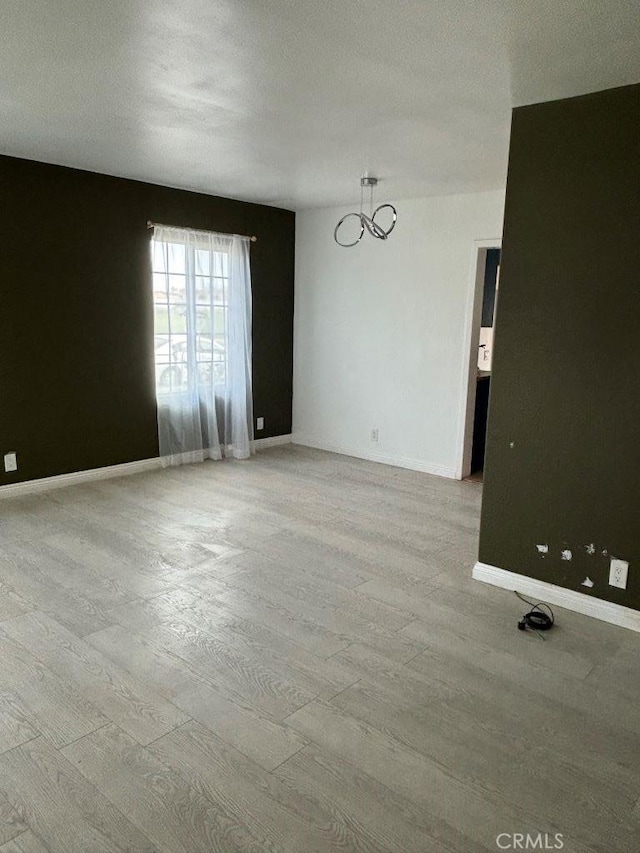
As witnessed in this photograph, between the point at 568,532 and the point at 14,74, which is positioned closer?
the point at 14,74

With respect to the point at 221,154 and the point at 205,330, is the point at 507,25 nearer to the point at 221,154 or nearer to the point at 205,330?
the point at 221,154

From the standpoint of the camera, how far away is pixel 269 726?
2127 millimetres

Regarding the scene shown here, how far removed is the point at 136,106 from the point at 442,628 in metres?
3.03

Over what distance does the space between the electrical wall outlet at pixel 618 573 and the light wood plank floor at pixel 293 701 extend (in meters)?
0.22

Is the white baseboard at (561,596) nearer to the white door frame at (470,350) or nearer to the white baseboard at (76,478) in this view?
the white door frame at (470,350)

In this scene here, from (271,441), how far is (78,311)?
8.31ft

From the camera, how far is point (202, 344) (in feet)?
18.5

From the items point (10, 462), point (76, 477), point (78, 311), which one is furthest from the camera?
point (76, 477)

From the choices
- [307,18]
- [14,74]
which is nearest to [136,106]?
[14,74]

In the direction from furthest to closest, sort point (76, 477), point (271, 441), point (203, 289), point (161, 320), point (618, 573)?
point (271, 441) < point (203, 289) < point (161, 320) < point (76, 477) < point (618, 573)

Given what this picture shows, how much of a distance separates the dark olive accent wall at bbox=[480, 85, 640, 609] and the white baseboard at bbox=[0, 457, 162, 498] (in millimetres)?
3353

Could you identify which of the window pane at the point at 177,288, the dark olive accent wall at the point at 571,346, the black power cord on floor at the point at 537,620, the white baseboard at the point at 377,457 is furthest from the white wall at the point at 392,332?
the black power cord on floor at the point at 537,620

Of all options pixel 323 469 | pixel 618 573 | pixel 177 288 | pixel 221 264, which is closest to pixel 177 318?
pixel 177 288

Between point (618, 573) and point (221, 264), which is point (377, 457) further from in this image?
point (618, 573)
